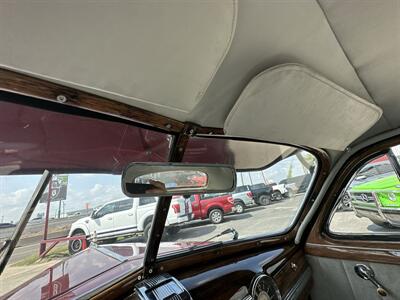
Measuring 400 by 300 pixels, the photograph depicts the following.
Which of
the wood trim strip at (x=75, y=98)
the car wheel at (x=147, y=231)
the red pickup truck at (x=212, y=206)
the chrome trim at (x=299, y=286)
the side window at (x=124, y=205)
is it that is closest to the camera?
the wood trim strip at (x=75, y=98)

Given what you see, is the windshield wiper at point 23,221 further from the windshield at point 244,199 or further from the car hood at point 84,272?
the windshield at point 244,199

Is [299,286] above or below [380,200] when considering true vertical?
below

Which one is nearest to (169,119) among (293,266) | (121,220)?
(121,220)

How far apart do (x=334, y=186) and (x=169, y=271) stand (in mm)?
1950

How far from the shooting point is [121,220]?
150 centimetres

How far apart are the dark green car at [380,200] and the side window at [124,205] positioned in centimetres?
232

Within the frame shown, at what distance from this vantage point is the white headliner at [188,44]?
660mm

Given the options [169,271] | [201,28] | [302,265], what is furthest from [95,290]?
[302,265]

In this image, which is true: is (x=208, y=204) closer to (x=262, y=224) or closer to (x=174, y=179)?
(x=174, y=179)

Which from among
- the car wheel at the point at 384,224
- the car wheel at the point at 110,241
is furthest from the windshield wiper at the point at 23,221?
the car wheel at the point at 384,224

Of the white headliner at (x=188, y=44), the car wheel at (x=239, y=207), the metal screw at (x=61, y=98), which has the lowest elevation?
the car wheel at (x=239, y=207)

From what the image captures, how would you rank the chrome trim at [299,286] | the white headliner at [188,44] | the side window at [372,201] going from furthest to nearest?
1. the side window at [372,201]
2. the chrome trim at [299,286]
3. the white headliner at [188,44]

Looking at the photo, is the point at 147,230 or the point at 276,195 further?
the point at 276,195

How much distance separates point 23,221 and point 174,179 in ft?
2.44
